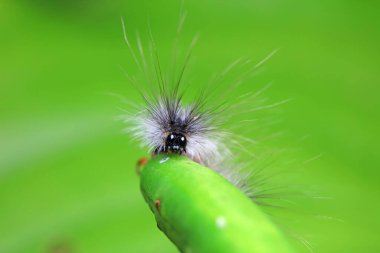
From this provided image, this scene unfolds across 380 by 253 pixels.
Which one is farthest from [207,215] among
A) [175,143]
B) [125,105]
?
[125,105]

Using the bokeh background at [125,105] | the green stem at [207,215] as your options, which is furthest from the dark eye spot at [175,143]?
the bokeh background at [125,105]

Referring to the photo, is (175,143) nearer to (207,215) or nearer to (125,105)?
(207,215)

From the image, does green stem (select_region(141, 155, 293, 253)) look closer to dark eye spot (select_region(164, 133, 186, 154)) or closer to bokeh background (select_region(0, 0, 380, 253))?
dark eye spot (select_region(164, 133, 186, 154))

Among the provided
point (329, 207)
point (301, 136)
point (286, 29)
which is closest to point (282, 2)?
point (286, 29)

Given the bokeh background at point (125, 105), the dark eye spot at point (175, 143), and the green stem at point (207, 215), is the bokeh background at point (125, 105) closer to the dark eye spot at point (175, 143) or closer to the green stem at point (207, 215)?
the dark eye spot at point (175, 143)

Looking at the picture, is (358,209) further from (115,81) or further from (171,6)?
(171,6)

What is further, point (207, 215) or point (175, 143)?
point (175, 143)
